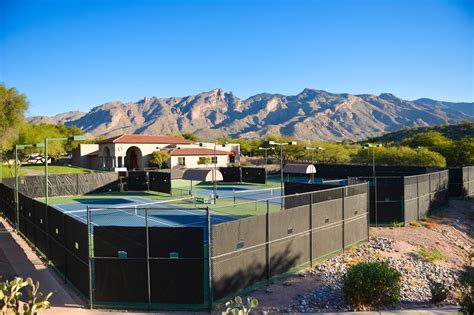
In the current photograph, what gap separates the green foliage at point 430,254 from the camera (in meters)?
19.7

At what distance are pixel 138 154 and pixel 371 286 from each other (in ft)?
208

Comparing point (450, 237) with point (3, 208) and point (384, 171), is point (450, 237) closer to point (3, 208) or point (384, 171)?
point (384, 171)

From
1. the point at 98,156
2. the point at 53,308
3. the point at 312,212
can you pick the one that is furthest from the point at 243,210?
the point at 98,156

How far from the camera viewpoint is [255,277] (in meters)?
13.5

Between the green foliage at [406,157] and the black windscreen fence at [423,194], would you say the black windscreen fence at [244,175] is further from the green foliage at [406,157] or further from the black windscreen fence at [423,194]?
the black windscreen fence at [423,194]

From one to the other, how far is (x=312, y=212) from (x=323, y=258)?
6.73 ft

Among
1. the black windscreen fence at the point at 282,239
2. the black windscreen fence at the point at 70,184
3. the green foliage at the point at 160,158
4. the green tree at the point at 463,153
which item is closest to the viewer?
the black windscreen fence at the point at 282,239

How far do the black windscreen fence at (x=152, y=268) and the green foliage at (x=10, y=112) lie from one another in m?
39.3

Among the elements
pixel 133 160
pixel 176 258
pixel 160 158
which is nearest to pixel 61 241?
pixel 176 258

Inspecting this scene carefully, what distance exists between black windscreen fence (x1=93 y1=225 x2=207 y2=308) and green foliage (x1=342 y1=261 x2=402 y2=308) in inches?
170

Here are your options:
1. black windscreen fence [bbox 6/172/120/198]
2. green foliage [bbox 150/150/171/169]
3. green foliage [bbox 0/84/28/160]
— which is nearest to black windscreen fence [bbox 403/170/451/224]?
black windscreen fence [bbox 6/172/120/198]

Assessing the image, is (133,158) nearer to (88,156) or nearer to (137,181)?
(88,156)

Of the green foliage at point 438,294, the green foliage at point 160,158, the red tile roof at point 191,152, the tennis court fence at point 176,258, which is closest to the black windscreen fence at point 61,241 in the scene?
the tennis court fence at point 176,258

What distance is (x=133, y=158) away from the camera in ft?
247
